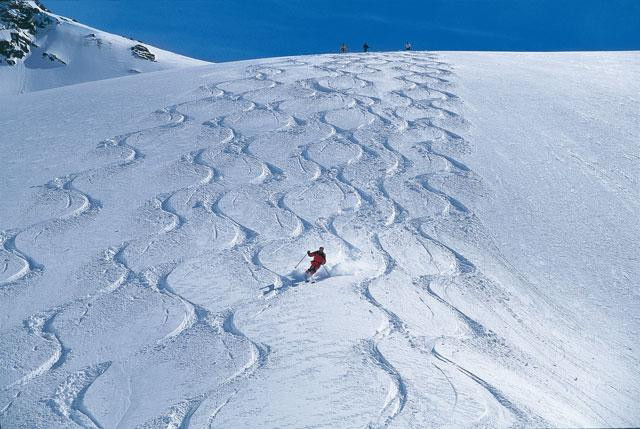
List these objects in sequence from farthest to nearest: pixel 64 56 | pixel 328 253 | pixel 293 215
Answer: pixel 64 56 → pixel 293 215 → pixel 328 253

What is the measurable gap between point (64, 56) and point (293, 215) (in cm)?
3586

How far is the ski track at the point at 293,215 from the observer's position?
427 cm

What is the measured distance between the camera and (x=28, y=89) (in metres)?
34.8

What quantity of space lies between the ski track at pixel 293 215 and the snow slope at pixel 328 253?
0.03m

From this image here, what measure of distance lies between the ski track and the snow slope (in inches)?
1.0

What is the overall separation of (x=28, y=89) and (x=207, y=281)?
3355 cm

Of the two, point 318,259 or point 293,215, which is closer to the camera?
point 318,259

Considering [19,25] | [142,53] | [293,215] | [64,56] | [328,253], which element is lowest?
[328,253]

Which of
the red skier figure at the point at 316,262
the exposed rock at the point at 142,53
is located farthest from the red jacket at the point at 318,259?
the exposed rock at the point at 142,53

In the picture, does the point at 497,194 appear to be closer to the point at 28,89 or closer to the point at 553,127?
the point at 553,127

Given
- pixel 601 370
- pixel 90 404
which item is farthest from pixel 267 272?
pixel 601 370

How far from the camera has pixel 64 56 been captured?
38.0m

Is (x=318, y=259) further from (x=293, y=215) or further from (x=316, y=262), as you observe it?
(x=293, y=215)

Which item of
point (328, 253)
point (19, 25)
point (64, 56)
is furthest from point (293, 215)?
point (19, 25)
